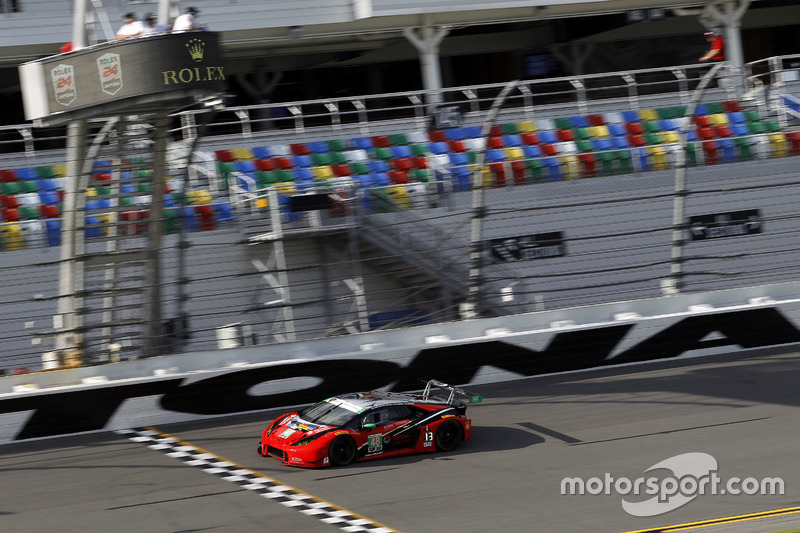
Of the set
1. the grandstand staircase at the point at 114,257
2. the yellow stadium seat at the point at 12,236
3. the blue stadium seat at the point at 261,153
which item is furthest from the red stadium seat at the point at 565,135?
the yellow stadium seat at the point at 12,236

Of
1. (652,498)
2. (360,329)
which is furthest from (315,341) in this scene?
(652,498)

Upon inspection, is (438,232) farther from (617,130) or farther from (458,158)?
(617,130)

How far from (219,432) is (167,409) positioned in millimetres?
829

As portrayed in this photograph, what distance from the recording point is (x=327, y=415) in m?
9.71

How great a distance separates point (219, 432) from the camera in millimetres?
10773

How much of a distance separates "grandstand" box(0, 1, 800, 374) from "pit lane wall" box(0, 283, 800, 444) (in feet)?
0.84

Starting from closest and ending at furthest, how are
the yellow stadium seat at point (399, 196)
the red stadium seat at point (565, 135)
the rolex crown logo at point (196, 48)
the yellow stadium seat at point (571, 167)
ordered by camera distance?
1. the rolex crown logo at point (196, 48)
2. the yellow stadium seat at point (399, 196)
3. the yellow stadium seat at point (571, 167)
4. the red stadium seat at point (565, 135)

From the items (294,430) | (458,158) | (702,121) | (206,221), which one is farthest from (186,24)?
(702,121)

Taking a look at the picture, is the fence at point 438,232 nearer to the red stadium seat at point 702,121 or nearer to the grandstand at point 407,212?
the grandstand at point 407,212

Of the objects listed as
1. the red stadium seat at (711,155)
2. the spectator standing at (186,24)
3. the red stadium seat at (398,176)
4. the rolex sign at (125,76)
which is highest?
the spectator standing at (186,24)

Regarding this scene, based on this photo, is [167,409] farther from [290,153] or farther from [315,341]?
[290,153]

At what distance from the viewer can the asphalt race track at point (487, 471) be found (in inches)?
306

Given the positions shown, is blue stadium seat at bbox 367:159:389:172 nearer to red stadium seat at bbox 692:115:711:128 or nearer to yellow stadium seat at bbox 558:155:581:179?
yellow stadium seat at bbox 558:155:581:179

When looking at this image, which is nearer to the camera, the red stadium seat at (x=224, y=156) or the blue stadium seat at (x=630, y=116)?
the red stadium seat at (x=224, y=156)
